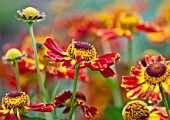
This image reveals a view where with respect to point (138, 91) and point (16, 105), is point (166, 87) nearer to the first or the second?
point (138, 91)

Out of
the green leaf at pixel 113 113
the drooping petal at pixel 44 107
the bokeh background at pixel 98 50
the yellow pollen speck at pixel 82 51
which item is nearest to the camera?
the drooping petal at pixel 44 107

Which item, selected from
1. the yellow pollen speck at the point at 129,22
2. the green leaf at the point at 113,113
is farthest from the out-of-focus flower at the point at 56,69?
the yellow pollen speck at the point at 129,22

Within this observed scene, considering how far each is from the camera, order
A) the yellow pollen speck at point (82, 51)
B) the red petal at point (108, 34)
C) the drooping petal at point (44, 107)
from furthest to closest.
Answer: the red petal at point (108, 34)
the yellow pollen speck at point (82, 51)
the drooping petal at point (44, 107)

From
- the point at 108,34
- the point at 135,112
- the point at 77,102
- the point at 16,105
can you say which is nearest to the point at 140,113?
the point at 135,112

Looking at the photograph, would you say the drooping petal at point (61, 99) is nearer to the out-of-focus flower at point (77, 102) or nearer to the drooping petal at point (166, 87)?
the out-of-focus flower at point (77, 102)

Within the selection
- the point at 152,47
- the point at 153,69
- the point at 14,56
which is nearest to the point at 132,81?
the point at 153,69

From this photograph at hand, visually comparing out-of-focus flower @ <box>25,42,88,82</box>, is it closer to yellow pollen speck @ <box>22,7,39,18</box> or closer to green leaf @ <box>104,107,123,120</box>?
green leaf @ <box>104,107,123,120</box>

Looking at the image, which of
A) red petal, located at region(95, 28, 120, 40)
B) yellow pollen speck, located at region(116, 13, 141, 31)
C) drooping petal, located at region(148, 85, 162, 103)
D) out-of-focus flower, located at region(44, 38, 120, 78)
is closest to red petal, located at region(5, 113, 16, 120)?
out-of-focus flower, located at region(44, 38, 120, 78)
